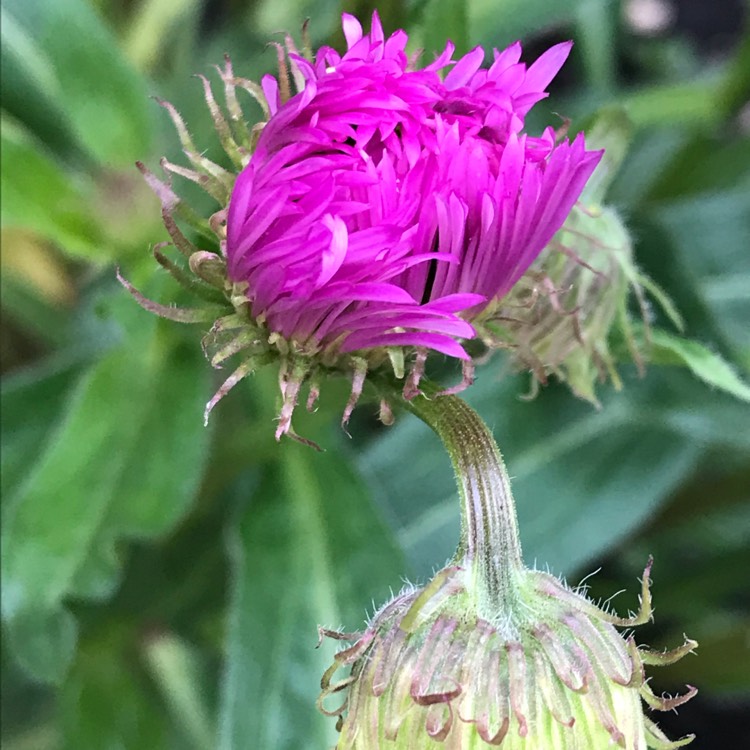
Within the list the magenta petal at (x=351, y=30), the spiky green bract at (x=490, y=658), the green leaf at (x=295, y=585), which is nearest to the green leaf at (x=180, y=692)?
the green leaf at (x=295, y=585)

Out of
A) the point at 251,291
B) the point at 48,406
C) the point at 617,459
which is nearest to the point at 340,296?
the point at 251,291

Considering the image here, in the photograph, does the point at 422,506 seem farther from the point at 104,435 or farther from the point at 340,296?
the point at 340,296

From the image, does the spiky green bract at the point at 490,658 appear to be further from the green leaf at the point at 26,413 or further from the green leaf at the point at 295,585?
the green leaf at the point at 26,413

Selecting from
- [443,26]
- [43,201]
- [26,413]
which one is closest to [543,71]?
[443,26]

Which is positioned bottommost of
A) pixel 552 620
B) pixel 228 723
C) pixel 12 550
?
pixel 552 620

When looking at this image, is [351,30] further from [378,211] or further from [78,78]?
[78,78]
